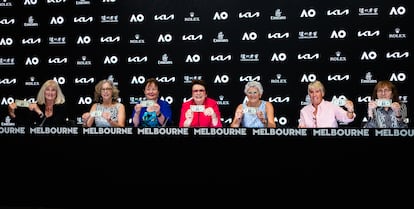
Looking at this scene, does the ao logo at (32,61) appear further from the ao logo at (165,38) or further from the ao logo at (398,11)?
the ao logo at (398,11)

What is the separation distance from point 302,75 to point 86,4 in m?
3.21

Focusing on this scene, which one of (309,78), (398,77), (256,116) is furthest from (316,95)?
(398,77)

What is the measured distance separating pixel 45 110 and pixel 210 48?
2664 mm

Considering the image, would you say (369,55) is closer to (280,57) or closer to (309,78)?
(309,78)

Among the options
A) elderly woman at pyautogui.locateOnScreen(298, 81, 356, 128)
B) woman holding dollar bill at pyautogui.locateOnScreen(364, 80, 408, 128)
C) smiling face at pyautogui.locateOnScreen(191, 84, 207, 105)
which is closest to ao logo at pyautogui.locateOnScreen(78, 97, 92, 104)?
smiling face at pyautogui.locateOnScreen(191, 84, 207, 105)

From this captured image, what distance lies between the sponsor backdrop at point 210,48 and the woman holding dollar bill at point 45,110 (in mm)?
2185

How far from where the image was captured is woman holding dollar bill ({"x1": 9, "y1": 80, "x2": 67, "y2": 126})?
4238 mm

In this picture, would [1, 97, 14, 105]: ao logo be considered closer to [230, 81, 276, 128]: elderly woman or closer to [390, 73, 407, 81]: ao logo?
[230, 81, 276, 128]: elderly woman

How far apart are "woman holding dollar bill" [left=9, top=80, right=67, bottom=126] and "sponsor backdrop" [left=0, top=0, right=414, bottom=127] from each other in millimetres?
2185

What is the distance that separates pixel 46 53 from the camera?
679 cm

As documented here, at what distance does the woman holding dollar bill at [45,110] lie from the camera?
424 centimetres

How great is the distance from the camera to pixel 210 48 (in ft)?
21.0
